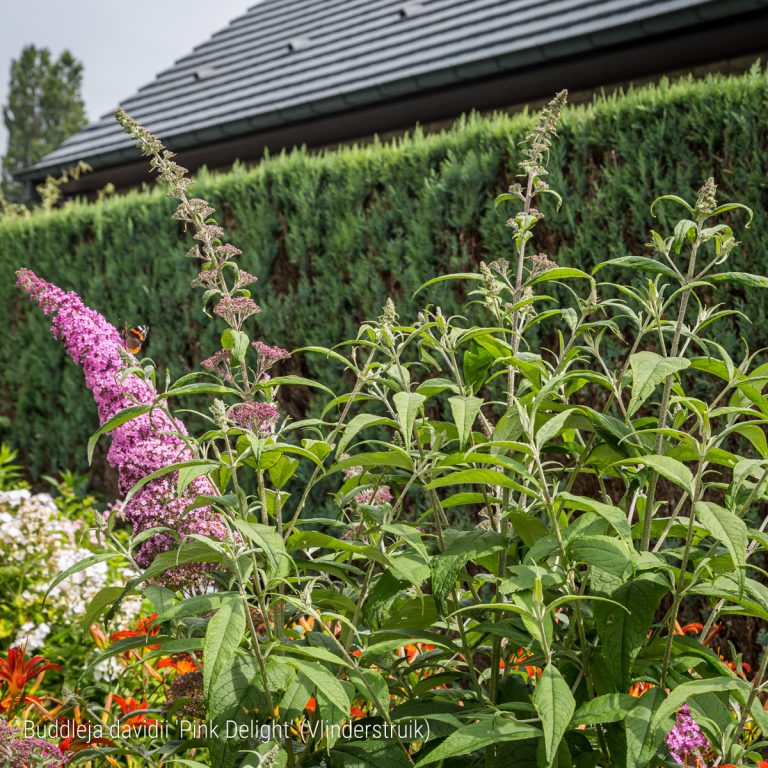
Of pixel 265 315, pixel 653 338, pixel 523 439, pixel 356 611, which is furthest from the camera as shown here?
pixel 265 315

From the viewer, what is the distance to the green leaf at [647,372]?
4.63ft

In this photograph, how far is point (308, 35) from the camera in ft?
35.1

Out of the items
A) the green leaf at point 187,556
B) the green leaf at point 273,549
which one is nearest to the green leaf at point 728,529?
the green leaf at point 273,549

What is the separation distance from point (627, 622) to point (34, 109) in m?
48.1

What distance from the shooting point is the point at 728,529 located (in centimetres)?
136

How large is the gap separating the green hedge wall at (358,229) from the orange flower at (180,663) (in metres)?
2.35

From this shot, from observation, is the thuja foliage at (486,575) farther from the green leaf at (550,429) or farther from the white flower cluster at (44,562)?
the white flower cluster at (44,562)

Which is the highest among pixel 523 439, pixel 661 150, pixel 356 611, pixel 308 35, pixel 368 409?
pixel 308 35

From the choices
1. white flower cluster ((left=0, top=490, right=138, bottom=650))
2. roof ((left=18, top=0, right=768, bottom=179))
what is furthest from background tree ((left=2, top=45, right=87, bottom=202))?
white flower cluster ((left=0, top=490, right=138, bottom=650))

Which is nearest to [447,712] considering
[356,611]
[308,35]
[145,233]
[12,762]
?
[356,611]

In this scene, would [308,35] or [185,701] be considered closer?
[185,701]

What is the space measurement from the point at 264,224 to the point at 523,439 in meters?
3.92

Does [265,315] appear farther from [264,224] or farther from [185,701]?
[185,701]

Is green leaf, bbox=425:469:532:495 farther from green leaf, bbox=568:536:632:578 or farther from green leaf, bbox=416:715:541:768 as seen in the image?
green leaf, bbox=416:715:541:768
